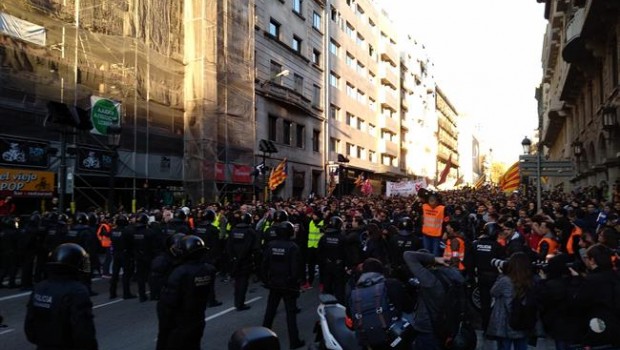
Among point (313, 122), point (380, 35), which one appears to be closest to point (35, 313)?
point (313, 122)

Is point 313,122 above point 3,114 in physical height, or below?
above

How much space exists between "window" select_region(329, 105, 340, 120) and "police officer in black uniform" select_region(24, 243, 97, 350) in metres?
40.0

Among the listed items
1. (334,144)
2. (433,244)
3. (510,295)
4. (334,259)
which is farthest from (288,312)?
(334,144)

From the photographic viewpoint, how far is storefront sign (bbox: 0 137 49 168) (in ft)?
50.1

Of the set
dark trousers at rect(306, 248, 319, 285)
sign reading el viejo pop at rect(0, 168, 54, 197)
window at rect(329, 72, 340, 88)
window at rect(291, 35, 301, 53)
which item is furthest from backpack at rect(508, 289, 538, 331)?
window at rect(329, 72, 340, 88)

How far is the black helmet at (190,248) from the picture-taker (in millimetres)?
4902

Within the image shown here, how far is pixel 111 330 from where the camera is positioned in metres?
7.70

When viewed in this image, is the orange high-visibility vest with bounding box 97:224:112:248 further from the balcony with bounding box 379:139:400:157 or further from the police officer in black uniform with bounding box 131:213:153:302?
the balcony with bounding box 379:139:400:157

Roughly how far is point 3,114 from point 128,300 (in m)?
9.62

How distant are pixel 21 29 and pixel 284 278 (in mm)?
14567

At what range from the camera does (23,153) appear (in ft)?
51.8

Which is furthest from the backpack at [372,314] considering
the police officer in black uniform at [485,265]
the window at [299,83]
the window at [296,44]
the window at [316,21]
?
the window at [316,21]

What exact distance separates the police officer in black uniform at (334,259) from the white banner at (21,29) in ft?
43.4

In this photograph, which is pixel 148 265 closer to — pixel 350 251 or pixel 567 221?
pixel 350 251
